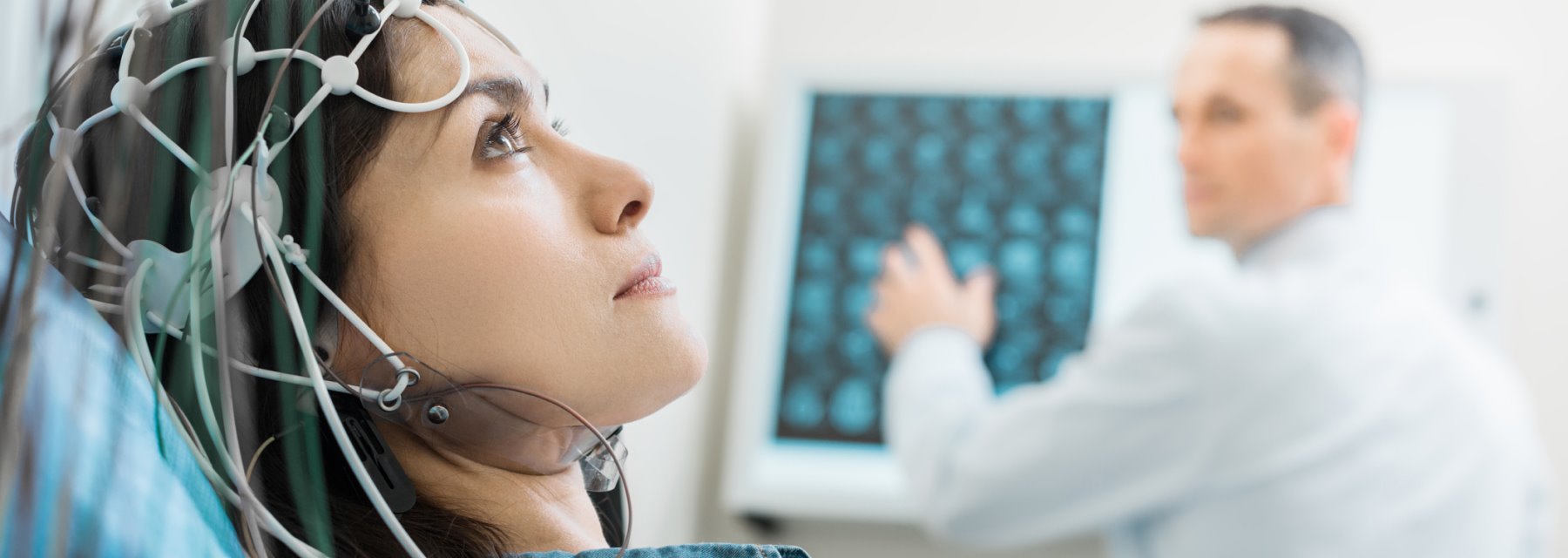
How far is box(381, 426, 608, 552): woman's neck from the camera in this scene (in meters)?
0.67

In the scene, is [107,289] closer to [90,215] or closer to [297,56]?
[90,215]

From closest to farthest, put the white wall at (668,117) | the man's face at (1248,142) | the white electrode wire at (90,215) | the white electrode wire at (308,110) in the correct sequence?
the white electrode wire at (90,215) < the white electrode wire at (308,110) < the white wall at (668,117) < the man's face at (1248,142)

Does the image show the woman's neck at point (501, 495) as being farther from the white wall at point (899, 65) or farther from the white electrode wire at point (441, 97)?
the white wall at point (899, 65)

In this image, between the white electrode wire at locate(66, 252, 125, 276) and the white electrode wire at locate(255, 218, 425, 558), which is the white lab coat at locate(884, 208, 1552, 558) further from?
the white electrode wire at locate(66, 252, 125, 276)

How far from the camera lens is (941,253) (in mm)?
1818

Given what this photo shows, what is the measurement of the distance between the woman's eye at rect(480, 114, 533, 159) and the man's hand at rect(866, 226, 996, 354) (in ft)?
3.43

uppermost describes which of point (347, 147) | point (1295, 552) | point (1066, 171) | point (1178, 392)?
point (1066, 171)

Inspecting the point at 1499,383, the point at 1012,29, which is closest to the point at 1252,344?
the point at 1499,383

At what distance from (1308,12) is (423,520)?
4.13ft

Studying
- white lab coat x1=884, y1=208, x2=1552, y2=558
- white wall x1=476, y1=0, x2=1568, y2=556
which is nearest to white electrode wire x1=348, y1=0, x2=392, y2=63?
white wall x1=476, y1=0, x2=1568, y2=556

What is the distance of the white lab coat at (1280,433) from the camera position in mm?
1307

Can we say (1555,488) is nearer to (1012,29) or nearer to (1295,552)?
(1295,552)

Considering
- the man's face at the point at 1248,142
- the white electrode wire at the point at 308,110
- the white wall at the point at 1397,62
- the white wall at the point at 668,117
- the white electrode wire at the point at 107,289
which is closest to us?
the white electrode wire at the point at 107,289

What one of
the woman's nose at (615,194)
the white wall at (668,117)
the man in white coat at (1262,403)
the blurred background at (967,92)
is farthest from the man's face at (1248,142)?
the woman's nose at (615,194)
